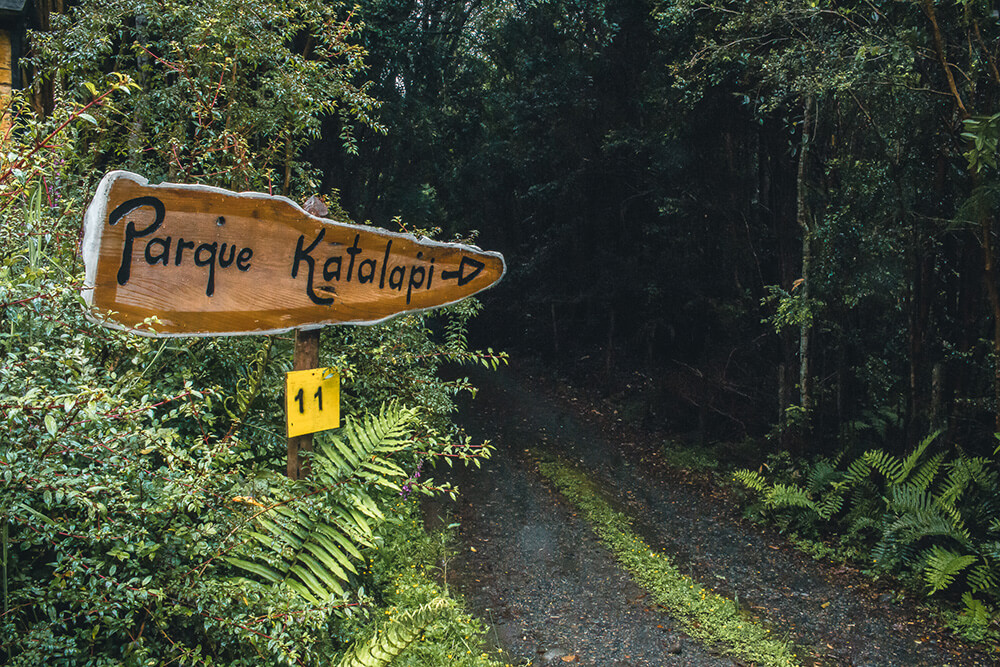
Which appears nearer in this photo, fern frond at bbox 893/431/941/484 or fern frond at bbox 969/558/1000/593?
fern frond at bbox 969/558/1000/593

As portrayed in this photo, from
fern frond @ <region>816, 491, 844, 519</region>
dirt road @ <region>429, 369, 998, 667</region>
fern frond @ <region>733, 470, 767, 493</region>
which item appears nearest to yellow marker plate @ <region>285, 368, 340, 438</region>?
dirt road @ <region>429, 369, 998, 667</region>

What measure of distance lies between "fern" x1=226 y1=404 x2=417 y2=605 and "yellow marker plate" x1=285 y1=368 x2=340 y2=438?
17cm

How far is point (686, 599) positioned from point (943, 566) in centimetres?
220

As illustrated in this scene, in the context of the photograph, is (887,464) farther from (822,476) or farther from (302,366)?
(302,366)

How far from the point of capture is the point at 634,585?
232 inches

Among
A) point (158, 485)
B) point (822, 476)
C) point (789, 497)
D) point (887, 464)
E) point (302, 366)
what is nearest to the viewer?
point (158, 485)

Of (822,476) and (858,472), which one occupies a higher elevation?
(858,472)

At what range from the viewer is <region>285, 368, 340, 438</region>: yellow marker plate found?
2.78m

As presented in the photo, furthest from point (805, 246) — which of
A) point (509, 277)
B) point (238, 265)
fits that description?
point (509, 277)

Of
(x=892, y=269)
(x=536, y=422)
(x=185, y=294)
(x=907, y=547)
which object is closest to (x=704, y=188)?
(x=892, y=269)

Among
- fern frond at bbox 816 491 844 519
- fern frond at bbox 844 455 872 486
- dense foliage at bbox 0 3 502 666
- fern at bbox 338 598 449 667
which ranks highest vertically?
dense foliage at bbox 0 3 502 666

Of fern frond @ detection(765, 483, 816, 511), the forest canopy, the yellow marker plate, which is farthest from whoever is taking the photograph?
fern frond @ detection(765, 483, 816, 511)

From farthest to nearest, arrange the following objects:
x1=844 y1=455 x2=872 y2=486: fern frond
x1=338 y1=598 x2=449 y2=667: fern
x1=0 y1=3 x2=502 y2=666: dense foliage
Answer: x1=844 y1=455 x2=872 y2=486: fern frond, x1=338 y1=598 x2=449 y2=667: fern, x1=0 y1=3 x2=502 y2=666: dense foliage

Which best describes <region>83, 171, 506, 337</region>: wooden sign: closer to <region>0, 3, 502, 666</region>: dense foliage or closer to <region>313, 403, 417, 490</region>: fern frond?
<region>0, 3, 502, 666</region>: dense foliage
